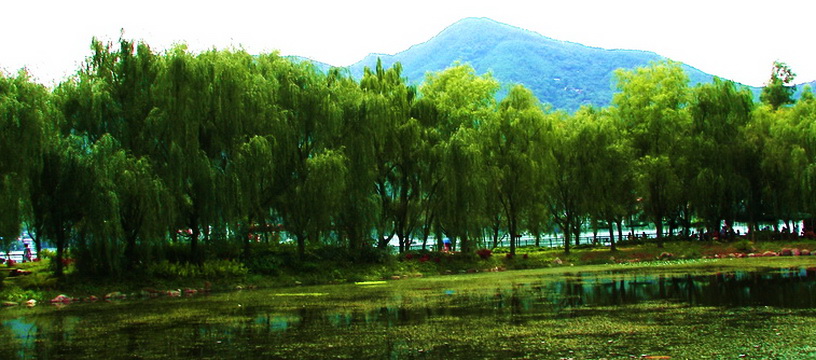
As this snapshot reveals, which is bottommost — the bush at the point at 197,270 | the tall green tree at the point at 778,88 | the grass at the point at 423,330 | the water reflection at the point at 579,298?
the water reflection at the point at 579,298

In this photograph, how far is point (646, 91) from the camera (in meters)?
52.5

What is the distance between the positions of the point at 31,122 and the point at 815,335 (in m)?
24.3

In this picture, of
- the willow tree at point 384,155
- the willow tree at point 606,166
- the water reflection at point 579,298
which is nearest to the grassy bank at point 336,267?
the willow tree at point 384,155

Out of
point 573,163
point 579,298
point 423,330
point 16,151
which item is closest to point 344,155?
point 16,151

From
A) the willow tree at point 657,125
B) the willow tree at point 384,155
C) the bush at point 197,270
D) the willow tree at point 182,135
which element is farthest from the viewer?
the willow tree at point 657,125

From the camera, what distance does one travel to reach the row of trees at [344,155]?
2798cm

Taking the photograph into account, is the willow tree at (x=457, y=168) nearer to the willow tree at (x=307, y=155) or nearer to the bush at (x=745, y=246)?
the willow tree at (x=307, y=155)

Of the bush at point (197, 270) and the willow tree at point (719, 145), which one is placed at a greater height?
the willow tree at point (719, 145)

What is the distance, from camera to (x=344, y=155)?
120 ft

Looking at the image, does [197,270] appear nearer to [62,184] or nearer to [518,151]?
[62,184]

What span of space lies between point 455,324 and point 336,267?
69.8 ft

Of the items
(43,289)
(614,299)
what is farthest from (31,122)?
(614,299)

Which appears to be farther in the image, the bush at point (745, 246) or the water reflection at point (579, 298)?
the bush at point (745, 246)

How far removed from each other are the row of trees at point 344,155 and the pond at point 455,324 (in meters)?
5.21
